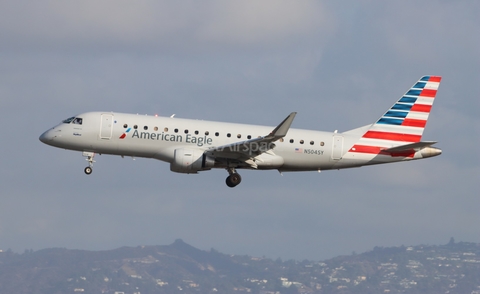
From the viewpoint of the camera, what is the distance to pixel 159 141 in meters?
58.9

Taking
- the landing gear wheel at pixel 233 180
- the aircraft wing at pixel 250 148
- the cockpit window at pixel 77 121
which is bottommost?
the landing gear wheel at pixel 233 180

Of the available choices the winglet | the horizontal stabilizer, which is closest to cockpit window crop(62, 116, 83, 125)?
the winglet

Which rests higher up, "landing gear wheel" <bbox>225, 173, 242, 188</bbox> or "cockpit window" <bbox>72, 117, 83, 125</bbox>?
"cockpit window" <bbox>72, 117, 83, 125</bbox>

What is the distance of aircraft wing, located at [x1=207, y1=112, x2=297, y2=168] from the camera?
55406mm

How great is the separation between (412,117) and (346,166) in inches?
A: 284

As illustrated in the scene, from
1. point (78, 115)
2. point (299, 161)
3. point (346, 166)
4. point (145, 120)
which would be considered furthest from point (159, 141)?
point (346, 166)

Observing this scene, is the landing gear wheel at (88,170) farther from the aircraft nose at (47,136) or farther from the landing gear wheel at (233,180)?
the landing gear wheel at (233,180)

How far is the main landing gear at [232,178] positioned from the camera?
198 ft

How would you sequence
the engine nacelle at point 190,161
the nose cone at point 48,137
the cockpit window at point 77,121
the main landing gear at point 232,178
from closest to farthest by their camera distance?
the engine nacelle at point 190,161 < the cockpit window at point 77,121 < the main landing gear at point 232,178 < the nose cone at point 48,137

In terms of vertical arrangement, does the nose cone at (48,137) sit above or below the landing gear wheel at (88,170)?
above

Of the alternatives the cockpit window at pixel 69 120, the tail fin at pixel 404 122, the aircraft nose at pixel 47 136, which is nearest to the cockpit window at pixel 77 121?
the cockpit window at pixel 69 120

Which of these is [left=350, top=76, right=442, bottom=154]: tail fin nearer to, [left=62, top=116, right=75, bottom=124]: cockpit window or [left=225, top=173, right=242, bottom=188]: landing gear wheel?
[left=225, top=173, right=242, bottom=188]: landing gear wheel

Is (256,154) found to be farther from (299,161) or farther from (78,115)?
(78,115)

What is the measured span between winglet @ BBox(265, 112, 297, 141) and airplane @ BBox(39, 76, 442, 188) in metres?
0.79
